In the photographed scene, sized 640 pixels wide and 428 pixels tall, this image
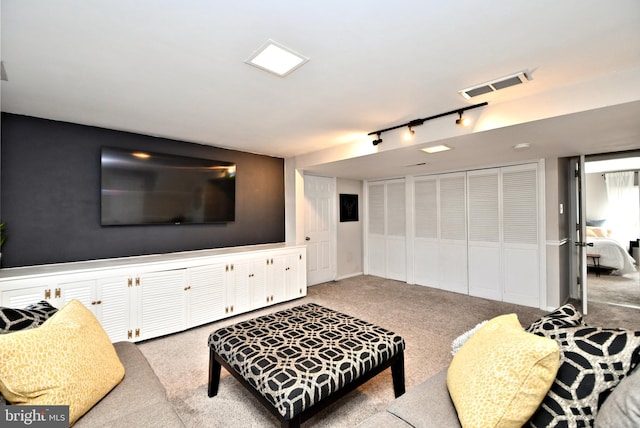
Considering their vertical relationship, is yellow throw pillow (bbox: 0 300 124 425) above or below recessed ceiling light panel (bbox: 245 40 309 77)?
below

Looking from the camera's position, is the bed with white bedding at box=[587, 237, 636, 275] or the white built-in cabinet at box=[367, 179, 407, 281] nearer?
the bed with white bedding at box=[587, 237, 636, 275]

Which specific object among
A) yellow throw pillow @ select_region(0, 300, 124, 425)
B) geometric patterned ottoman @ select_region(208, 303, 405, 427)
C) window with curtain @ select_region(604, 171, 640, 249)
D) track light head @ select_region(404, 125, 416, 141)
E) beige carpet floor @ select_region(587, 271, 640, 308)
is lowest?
beige carpet floor @ select_region(587, 271, 640, 308)

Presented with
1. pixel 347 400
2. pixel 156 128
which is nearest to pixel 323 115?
pixel 156 128

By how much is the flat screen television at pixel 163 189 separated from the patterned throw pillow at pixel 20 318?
6.18 feet

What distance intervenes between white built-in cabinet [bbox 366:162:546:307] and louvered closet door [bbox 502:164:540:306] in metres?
0.01

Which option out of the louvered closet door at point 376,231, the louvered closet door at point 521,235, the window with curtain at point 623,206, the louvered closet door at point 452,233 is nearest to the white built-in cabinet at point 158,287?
the louvered closet door at point 376,231

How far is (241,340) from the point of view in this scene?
193 centimetres

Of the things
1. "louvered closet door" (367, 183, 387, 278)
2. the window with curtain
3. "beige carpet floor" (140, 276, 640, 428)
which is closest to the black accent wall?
"beige carpet floor" (140, 276, 640, 428)

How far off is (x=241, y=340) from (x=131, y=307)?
1.68m

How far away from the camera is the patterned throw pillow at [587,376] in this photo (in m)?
0.98

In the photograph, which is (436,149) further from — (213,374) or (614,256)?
(614,256)

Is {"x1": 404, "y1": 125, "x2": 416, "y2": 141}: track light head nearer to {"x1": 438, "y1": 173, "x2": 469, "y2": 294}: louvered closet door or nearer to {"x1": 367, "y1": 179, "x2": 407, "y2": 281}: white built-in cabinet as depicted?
{"x1": 438, "y1": 173, "x2": 469, "y2": 294}: louvered closet door

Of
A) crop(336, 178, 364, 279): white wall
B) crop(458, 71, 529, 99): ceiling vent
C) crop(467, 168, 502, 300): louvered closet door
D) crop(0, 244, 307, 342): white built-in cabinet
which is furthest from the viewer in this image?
crop(336, 178, 364, 279): white wall

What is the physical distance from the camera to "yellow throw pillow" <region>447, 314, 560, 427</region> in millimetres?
998
